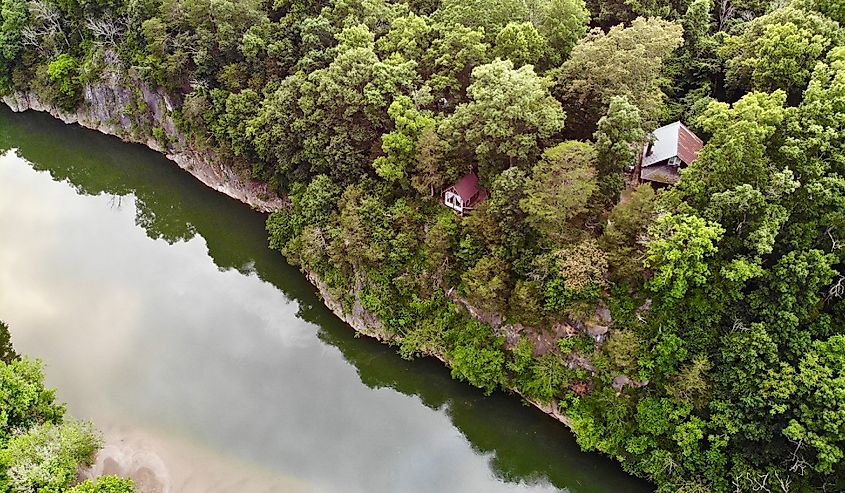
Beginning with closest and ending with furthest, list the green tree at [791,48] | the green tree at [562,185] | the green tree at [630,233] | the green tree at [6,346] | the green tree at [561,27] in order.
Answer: the green tree at [630,233]
the green tree at [562,185]
the green tree at [791,48]
the green tree at [6,346]
the green tree at [561,27]

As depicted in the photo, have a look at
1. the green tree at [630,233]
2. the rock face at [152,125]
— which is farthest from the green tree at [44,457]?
the green tree at [630,233]

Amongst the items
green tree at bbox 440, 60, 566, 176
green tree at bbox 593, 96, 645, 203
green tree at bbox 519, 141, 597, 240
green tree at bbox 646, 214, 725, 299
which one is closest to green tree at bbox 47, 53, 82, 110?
green tree at bbox 440, 60, 566, 176

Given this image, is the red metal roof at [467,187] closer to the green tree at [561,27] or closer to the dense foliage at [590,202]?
the dense foliage at [590,202]

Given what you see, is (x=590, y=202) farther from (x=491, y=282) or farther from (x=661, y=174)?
(x=491, y=282)

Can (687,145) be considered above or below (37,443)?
below

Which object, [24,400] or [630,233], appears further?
[630,233]

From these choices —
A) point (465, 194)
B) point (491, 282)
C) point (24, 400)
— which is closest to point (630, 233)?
point (491, 282)

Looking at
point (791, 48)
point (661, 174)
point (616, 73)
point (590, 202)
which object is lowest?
point (661, 174)
